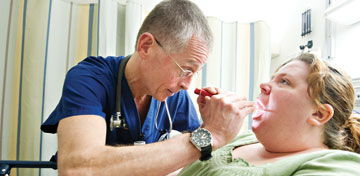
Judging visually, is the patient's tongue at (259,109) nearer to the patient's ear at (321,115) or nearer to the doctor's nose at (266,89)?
the doctor's nose at (266,89)

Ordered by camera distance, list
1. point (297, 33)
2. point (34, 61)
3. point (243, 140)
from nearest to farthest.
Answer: point (243, 140), point (34, 61), point (297, 33)

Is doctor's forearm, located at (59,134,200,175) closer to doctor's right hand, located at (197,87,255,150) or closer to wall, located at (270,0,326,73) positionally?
doctor's right hand, located at (197,87,255,150)

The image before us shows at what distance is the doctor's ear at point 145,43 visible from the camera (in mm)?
1150

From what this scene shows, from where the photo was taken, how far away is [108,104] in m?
1.23

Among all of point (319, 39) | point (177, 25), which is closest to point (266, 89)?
point (177, 25)

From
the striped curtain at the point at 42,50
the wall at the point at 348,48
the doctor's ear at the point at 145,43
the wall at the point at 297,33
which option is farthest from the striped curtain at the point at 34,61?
the wall at the point at 348,48

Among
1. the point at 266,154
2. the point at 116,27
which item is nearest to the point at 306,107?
the point at 266,154

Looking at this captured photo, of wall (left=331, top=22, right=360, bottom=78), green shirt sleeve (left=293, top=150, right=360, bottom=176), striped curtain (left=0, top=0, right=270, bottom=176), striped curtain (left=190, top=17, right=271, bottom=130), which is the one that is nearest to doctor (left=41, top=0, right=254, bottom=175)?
green shirt sleeve (left=293, top=150, right=360, bottom=176)

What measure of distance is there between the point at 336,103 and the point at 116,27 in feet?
5.71

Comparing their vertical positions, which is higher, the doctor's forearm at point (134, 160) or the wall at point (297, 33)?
the wall at point (297, 33)

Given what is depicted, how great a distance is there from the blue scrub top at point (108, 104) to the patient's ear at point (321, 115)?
2.31ft

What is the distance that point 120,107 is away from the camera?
1.28m

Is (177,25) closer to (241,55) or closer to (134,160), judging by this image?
(134,160)

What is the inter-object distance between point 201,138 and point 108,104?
0.55 metres
